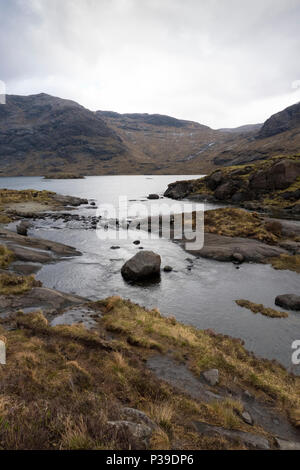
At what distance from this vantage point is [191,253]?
128ft

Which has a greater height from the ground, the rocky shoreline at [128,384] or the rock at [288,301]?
the rocky shoreline at [128,384]

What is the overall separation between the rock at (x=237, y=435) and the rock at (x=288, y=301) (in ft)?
56.0

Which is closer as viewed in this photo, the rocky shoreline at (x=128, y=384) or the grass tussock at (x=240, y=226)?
the rocky shoreline at (x=128, y=384)

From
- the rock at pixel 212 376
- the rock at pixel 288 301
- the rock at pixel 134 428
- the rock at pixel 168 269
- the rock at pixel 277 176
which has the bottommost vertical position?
the rock at pixel 288 301

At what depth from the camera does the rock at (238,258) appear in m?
35.2

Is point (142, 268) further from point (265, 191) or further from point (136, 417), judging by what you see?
point (265, 191)

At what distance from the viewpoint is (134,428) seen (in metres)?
6.21

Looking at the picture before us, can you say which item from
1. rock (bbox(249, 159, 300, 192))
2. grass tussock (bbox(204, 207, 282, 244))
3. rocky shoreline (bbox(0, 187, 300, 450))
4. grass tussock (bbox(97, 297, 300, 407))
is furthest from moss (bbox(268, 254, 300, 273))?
rock (bbox(249, 159, 300, 192))

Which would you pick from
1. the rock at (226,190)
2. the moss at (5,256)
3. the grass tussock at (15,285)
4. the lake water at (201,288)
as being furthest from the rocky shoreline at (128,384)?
the rock at (226,190)

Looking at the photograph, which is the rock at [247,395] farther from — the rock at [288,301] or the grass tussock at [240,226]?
the grass tussock at [240,226]

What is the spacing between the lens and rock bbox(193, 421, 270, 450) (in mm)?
7527

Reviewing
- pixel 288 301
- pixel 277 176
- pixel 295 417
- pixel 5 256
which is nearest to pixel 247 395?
pixel 295 417
